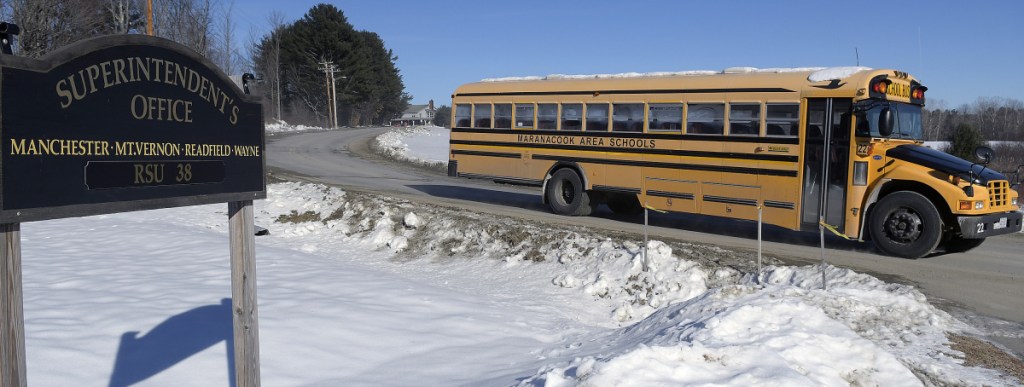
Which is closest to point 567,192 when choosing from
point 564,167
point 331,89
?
Result: point 564,167

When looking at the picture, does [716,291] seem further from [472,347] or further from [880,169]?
[880,169]

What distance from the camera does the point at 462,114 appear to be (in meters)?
16.9

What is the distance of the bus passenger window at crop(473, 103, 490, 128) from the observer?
1638 centimetres

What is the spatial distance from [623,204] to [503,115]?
9.87 ft

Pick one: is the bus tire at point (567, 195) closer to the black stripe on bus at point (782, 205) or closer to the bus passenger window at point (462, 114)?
the bus passenger window at point (462, 114)

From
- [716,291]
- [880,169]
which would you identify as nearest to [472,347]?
[716,291]

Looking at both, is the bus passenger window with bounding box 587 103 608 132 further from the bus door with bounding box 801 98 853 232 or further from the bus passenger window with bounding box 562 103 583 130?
the bus door with bounding box 801 98 853 232

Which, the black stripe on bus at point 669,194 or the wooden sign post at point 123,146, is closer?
the wooden sign post at point 123,146

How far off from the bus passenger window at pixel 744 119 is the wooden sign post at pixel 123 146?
8.94m

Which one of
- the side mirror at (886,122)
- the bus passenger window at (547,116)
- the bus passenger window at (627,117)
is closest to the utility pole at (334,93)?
the bus passenger window at (547,116)

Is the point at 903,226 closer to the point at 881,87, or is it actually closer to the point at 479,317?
the point at 881,87

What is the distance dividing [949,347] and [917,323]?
70cm

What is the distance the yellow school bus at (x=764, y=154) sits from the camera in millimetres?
10898

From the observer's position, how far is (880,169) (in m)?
11.1
